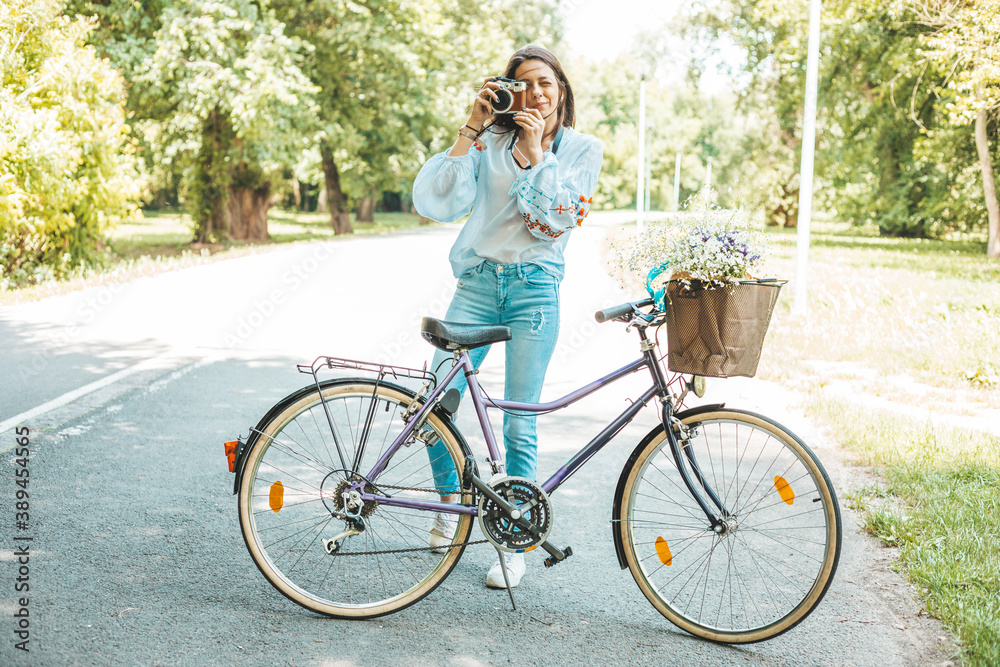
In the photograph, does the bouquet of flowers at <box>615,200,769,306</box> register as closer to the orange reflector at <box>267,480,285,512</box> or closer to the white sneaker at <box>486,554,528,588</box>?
the white sneaker at <box>486,554,528,588</box>

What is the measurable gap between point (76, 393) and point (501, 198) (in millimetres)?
4600

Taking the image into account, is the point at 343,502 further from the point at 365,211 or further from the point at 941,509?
the point at 365,211

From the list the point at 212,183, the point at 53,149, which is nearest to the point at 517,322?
the point at 53,149

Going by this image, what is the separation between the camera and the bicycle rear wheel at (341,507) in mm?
3273

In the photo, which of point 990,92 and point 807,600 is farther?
point 990,92

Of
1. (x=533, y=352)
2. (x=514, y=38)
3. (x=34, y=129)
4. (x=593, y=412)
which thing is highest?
(x=514, y=38)

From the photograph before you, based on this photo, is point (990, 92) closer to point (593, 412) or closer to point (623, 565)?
point (593, 412)

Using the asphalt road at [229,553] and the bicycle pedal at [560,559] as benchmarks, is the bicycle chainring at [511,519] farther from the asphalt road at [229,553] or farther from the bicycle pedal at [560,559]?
the asphalt road at [229,553]

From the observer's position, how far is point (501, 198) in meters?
3.48

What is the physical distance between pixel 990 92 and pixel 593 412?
1296 centimetres

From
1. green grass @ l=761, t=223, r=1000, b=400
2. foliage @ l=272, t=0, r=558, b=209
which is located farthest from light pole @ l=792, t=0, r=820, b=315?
foliage @ l=272, t=0, r=558, b=209

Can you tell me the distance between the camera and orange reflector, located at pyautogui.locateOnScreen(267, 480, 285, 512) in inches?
132

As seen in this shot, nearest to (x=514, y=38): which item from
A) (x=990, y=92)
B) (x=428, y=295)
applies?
(x=990, y=92)

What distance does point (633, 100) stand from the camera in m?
77.9
